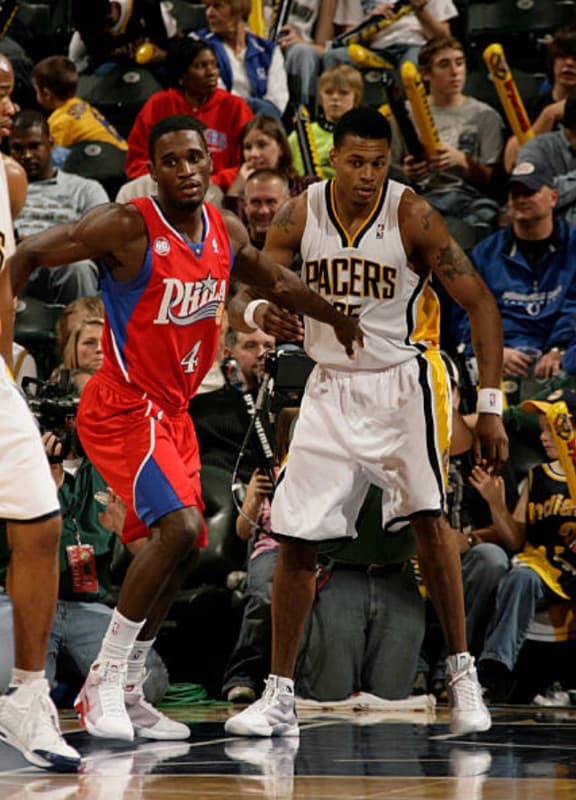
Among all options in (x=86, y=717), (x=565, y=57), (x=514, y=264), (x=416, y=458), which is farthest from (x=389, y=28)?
(x=86, y=717)

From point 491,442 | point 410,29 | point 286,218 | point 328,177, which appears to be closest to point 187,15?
point 410,29

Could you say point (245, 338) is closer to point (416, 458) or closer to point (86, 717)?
point (416, 458)

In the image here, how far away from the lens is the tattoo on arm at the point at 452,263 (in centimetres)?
540

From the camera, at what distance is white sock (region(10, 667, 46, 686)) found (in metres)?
3.96

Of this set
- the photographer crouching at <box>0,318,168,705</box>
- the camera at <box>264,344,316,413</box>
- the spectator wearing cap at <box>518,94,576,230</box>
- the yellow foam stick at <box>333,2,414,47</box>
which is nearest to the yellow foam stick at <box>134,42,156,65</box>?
the yellow foam stick at <box>333,2,414,47</box>

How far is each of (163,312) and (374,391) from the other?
32.8 inches

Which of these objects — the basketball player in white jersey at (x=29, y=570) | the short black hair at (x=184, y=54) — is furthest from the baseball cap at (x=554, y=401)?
the short black hair at (x=184, y=54)

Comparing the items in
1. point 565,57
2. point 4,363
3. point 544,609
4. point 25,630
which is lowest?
point 544,609

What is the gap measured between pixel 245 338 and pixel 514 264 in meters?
1.78

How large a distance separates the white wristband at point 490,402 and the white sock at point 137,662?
1.42 m

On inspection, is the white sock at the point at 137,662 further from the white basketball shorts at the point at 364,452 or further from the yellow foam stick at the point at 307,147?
the yellow foam stick at the point at 307,147

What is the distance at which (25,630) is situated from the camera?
3939 millimetres

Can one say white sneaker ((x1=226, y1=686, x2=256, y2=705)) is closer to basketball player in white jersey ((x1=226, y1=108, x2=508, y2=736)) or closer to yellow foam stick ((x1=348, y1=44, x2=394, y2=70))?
basketball player in white jersey ((x1=226, y1=108, x2=508, y2=736))

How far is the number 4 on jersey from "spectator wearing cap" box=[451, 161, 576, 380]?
10.3ft
